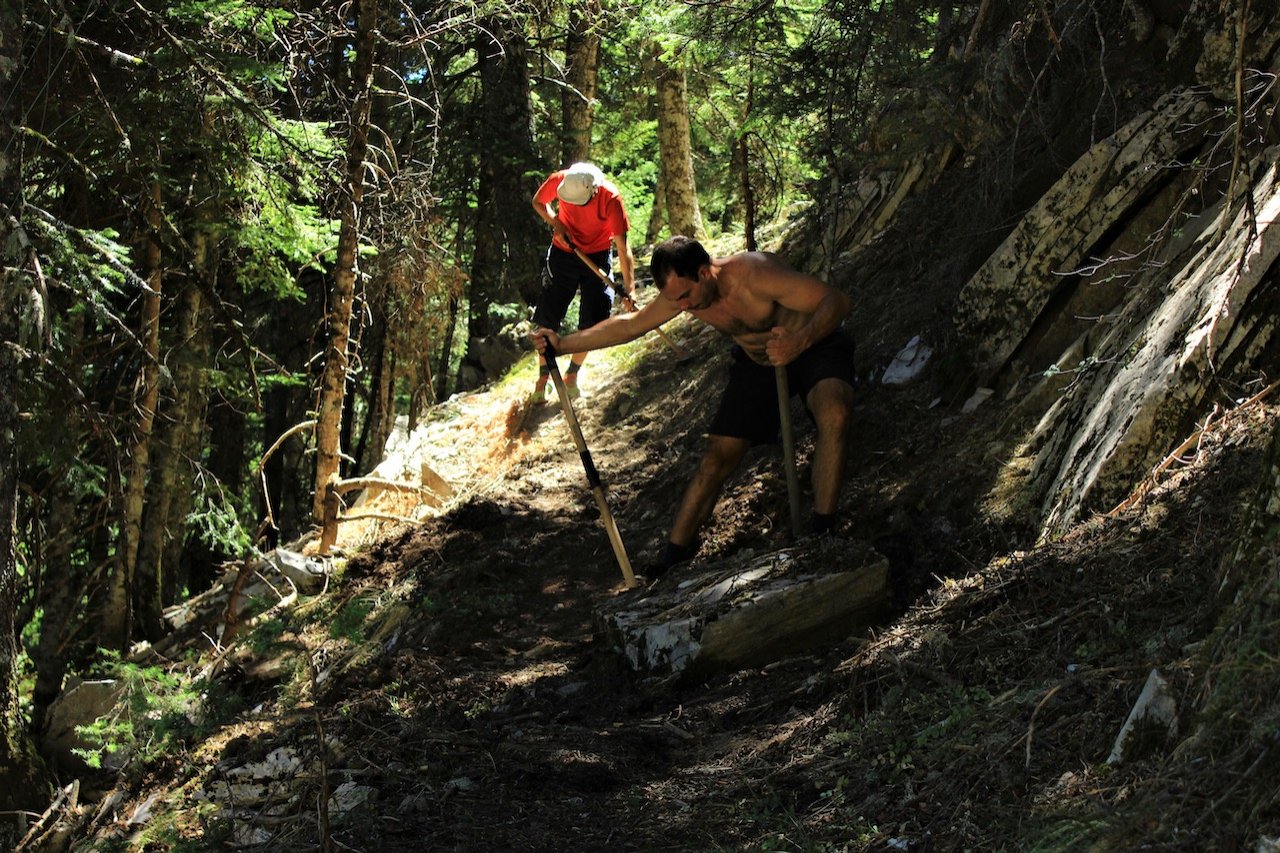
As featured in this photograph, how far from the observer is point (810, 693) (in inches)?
193

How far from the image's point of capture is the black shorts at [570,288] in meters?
9.38

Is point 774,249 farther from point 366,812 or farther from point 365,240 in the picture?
point 366,812

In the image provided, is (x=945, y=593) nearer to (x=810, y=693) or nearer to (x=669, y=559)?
(x=810, y=693)

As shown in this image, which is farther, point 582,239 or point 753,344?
point 582,239

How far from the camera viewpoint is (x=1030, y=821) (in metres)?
3.13

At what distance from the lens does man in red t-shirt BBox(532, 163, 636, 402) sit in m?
8.90

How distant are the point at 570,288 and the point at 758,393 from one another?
3336 millimetres

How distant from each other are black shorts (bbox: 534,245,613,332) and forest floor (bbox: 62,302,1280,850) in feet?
7.02

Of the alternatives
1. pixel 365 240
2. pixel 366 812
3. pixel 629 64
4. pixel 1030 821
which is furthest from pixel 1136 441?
pixel 629 64

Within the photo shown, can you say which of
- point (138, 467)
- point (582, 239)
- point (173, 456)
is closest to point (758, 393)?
point (582, 239)

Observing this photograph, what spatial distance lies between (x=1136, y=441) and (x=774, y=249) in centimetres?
748

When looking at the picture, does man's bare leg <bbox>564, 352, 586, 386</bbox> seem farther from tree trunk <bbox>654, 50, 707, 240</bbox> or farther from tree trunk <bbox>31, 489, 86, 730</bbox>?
tree trunk <bbox>31, 489, 86, 730</bbox>

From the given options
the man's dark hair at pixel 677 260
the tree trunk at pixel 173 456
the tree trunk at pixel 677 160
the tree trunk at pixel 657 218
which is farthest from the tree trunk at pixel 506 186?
the man's dark hair at pixel 677 260

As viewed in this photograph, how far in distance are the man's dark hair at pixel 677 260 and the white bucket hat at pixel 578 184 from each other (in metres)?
2.86
